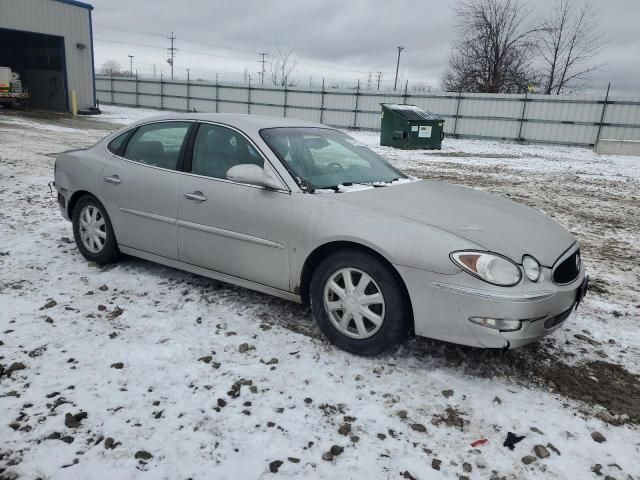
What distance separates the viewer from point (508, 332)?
2.79 m

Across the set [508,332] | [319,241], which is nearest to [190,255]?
[319,241]

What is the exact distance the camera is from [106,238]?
4555 mm

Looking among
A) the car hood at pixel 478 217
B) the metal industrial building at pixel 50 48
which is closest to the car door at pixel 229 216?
the car hood at pixel 478 217

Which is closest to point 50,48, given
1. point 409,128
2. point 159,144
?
point 409,128

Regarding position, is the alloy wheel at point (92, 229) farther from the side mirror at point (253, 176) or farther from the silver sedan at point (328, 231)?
the side mirror at point (253, 176)

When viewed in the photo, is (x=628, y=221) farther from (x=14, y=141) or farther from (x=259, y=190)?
(x=14, y=141)

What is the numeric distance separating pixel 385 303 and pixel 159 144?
254 cm

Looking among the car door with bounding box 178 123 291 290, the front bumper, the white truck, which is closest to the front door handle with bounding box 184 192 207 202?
the car door with bounding box 178 123 291 290

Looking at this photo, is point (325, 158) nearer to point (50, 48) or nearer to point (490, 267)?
point (490, 267)

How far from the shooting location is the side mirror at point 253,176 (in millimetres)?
3428

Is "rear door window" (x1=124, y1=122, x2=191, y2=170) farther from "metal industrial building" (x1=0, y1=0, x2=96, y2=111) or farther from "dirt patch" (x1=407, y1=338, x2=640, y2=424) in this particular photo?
"metal industrial building" (x1=0, y1=0, x2=96, y2=111)

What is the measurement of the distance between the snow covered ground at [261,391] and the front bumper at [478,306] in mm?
366

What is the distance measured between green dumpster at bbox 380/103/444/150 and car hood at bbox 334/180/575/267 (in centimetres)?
1487

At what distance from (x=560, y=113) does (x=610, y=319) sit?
20.9 meters
